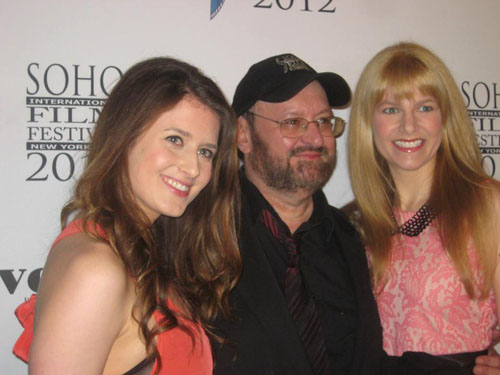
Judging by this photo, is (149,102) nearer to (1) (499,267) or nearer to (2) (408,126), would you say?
(2) (408,126)

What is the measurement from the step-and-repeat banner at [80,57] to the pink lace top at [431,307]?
3.18ft

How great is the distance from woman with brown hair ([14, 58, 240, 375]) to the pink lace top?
0.72 meters

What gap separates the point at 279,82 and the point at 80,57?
96 centimetres

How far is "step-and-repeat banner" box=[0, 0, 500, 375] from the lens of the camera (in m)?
2.11

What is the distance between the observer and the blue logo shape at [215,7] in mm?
2287

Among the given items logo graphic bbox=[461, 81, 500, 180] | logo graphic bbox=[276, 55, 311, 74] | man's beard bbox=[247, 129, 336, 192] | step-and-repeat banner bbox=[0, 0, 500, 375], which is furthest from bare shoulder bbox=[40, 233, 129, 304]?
logo graphic bbox=[461, 81, 500, 180]

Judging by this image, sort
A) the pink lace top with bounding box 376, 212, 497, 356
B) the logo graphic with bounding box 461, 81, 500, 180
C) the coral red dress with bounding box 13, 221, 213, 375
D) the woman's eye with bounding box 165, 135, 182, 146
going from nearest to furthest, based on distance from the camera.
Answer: the coral red dress with bounding box 13, 221, 213, 375, the woman's eye with bounding box 165, 135, 182, 146, the pink lace top with bounding box 376, 212, 497, 356, the logo graphic with bounding box 461, 81, 500, 180

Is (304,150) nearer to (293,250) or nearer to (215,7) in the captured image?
(293,250)

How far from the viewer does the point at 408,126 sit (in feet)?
6.10

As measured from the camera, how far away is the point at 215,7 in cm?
229

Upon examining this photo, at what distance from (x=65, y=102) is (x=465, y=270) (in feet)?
6.15

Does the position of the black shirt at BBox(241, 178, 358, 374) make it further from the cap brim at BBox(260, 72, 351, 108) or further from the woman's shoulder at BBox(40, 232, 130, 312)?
the woman's shoulder at BBox(40, 232, 130, 312)

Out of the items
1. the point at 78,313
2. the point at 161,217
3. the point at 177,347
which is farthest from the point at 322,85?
the point at 78,313

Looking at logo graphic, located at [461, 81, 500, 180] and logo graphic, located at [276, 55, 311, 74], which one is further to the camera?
logo graphic, located at [461, 81, 500, 180]
